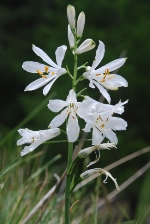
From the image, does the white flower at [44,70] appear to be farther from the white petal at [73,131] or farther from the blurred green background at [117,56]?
the blurred green background at [117,56]

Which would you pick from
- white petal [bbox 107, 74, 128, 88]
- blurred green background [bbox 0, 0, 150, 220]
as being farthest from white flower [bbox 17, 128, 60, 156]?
blurred green background [bbox 0, 0, 150, 220]

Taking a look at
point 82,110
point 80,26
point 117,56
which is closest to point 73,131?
point 82,110

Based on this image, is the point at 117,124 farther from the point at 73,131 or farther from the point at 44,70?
the point at 44,70

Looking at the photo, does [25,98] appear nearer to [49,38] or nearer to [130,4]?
[49,38]

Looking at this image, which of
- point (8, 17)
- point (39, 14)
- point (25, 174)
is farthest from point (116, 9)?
point (25, 174)

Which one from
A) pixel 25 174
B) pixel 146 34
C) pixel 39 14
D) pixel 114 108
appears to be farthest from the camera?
pixel 39 14

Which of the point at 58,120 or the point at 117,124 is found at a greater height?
the point at 58,120
